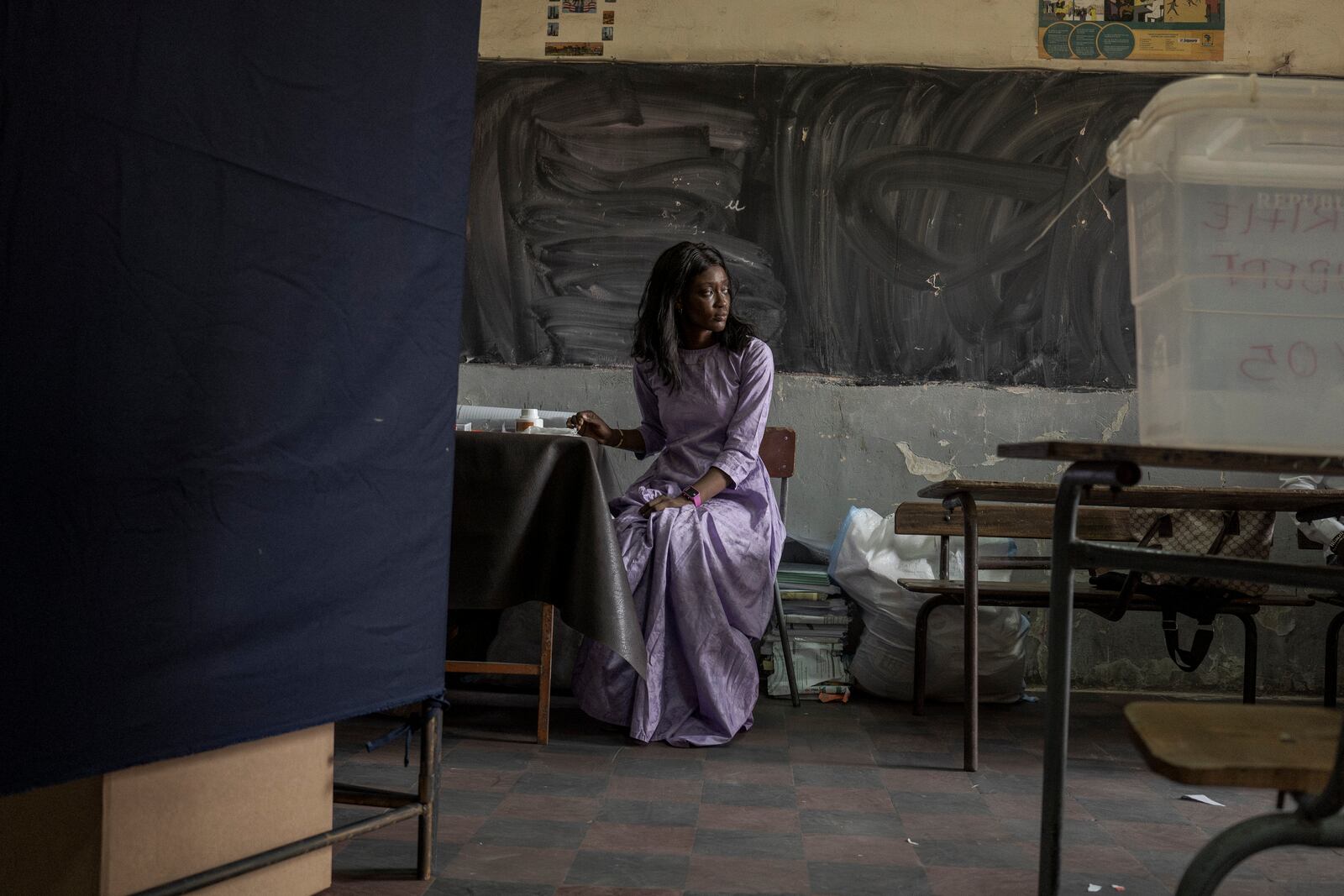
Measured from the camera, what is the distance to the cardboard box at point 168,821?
1279 mm

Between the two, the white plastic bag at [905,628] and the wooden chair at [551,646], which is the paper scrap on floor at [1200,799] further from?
the wooden chair at [551,646]

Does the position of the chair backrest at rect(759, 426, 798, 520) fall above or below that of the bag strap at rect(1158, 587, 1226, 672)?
above

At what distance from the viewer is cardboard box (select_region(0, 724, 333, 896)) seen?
1.28 m

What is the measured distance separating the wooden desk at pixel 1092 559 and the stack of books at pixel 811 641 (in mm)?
2181

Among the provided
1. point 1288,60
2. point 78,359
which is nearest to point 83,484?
point 78,359

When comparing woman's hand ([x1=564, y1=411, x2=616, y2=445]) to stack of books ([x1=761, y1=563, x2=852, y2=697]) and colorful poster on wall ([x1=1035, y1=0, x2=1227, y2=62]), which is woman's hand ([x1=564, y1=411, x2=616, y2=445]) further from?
colorful poster on wall ([x1=1035, y1=0, x2=1227, y2=62])

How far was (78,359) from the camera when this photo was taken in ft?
3.61

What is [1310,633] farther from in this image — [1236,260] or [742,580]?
[1236,260]

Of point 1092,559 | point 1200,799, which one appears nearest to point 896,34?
point 1200,799

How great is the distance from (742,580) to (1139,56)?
2474 millimetres

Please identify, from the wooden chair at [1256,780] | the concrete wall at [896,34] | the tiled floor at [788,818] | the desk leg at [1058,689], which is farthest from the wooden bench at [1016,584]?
the wooden chair at [1256,780]

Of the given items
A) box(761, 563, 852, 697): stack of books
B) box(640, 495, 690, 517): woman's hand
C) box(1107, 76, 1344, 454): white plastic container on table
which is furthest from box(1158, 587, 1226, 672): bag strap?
box(1107, 76, 1344, 454): white plastic container on table

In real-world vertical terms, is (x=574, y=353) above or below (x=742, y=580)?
above

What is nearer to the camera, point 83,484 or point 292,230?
point 83,484
